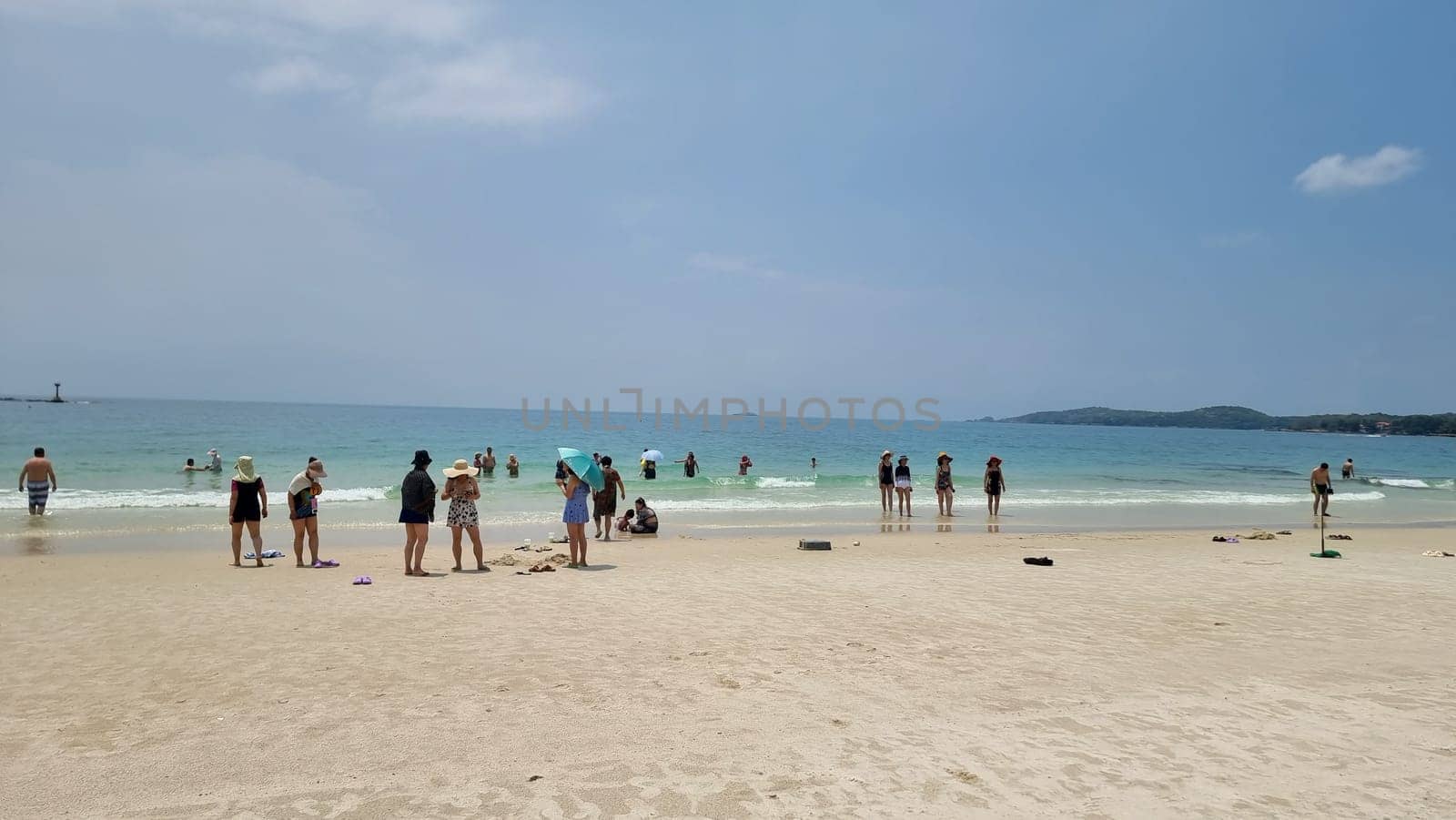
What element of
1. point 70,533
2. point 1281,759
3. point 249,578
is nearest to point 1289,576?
point 1281,759

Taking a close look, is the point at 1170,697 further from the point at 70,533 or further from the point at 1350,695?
the point at 70,533

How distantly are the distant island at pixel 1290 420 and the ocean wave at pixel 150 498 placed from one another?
150 m

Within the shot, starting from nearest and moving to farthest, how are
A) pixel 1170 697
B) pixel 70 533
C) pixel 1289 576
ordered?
pixel 1170 697 → pixel 1289 576 → pixel 70 533

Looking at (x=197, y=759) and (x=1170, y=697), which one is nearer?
(x=197, y=759)

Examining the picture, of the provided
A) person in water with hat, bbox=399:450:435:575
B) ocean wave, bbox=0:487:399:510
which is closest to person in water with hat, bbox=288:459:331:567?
person in water with hat, bbox=399:450:435:575

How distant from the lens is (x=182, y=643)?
704cm

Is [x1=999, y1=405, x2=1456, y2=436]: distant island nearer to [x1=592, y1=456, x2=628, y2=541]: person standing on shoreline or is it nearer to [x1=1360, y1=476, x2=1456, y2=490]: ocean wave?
[x1=1360, y1=476, x2=1456, y2=490]: ocean wave

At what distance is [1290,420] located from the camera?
154m

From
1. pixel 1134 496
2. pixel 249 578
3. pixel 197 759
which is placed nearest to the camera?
pixel 197 759

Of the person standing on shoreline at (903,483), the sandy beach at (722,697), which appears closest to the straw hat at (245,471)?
the sandy beach at (722,697)

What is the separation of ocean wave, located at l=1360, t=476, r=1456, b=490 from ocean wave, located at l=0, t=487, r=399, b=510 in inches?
1650

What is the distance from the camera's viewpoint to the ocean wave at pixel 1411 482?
36.8 m

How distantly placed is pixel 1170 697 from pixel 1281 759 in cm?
113

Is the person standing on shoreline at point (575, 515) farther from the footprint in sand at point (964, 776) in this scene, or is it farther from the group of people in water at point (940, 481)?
the group of people in water at point (940, 481)
